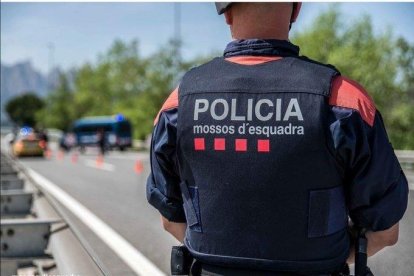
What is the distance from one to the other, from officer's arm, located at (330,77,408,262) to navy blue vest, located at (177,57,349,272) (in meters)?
0.04

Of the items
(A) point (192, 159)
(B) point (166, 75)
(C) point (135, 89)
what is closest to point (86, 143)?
(B) point (166, 75)

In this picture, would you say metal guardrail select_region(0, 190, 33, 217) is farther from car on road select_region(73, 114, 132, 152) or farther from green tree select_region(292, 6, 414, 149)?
car on road select_region(73, 114, 132, 152)

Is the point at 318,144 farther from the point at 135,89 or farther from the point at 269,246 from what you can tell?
the point at 135,89

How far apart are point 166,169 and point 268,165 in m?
0.40

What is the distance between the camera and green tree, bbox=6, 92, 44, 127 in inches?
6398

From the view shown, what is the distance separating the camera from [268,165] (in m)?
1.90

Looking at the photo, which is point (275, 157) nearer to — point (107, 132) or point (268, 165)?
point (268, 165)

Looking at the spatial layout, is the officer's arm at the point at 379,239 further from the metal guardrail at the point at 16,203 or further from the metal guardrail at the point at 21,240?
the metal guardrail at the point at 16,203

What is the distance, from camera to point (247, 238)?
1.96 metres

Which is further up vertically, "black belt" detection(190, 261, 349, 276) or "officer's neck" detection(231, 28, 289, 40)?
"officer's neck" detection(231, 28, 289, 40)

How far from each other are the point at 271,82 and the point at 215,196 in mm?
414

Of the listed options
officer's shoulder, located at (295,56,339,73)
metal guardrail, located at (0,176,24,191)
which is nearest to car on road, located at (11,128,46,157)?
metal guardrail, located at (0,176,24,191)

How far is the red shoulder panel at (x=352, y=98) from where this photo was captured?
6.04 ft

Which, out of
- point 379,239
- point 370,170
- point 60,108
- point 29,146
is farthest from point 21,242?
point 60,108
